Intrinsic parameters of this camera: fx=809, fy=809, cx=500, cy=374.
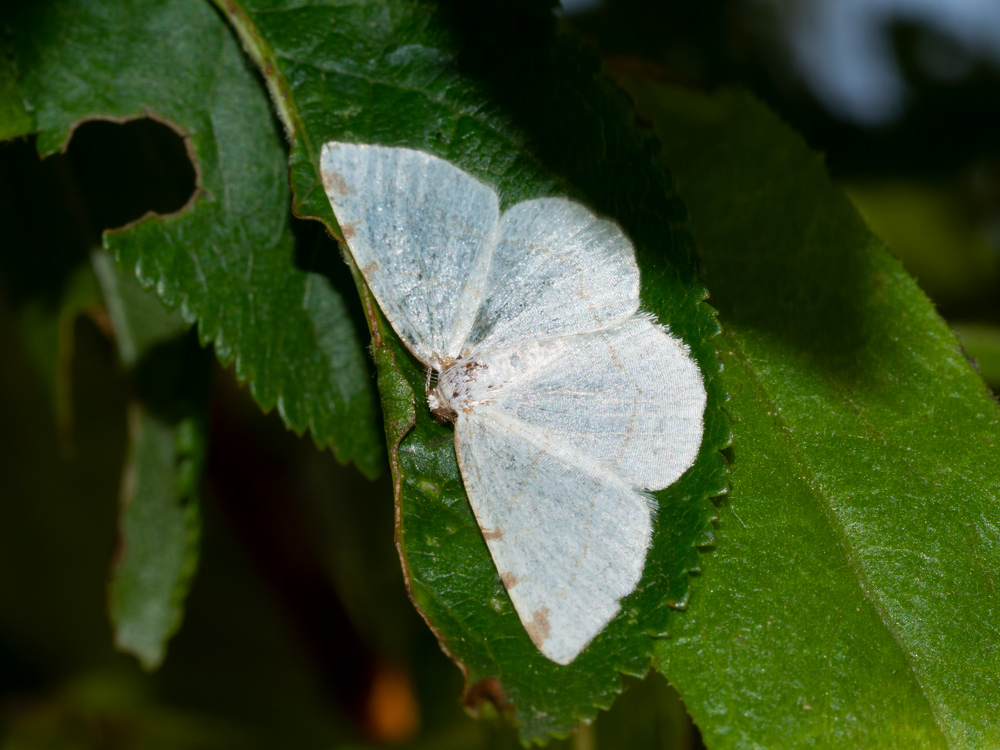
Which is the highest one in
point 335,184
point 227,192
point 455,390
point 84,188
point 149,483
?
point 335,184

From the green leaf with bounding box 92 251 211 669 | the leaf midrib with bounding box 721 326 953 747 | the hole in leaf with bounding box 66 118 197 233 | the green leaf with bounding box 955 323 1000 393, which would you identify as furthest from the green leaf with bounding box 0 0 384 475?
the green leaf with bounding box 955 323 1000 393

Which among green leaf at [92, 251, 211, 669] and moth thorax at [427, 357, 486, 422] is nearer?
moth thorax at [427, 357, 486, 422]

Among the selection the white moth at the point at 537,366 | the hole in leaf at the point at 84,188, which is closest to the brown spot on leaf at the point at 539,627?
the white moth at the point at 537,366

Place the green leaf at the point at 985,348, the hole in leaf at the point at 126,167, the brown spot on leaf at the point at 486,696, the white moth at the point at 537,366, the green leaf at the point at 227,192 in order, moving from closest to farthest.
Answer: the brown spot on leaf at the point at 486,696 < the white moth at the point at 537,366 < the green leaf at the point at 227,192 < the hole in leaf at the point at 126,167 < the green leaf at the point at 985,348

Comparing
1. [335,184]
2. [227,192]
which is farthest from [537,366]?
[227,192]

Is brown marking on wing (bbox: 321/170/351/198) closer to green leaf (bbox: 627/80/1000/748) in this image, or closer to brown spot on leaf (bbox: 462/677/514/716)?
green leaf (bbox: 627/80/1000/748)

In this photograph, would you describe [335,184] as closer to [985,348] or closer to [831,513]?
[831,513]

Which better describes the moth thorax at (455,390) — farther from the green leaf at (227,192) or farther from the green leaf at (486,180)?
the green leaf at (227,192)
